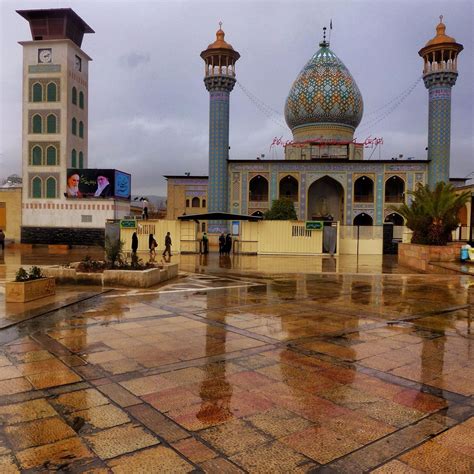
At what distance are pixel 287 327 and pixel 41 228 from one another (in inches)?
1070

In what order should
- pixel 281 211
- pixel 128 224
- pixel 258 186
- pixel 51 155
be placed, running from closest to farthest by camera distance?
pixel 128 224
pixel 51 155
pixel 281 211
pixel 258 186

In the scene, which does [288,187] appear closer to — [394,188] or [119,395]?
[394,188]

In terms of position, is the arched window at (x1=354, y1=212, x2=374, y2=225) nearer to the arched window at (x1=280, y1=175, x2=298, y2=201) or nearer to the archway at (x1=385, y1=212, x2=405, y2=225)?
the archway at (x1=385, y1=212, x2=405, y2=225)

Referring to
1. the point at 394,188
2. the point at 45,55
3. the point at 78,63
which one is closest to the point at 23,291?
the point at 45,55

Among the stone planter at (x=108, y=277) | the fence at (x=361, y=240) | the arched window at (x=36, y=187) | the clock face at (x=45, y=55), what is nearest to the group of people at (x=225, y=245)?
the fence at (x=361, y=240)

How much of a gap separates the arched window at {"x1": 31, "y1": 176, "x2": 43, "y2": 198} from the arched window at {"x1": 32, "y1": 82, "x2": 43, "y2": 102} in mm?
4959

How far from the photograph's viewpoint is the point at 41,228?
98.1 feet

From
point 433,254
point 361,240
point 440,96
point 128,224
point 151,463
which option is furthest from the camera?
point 440,96

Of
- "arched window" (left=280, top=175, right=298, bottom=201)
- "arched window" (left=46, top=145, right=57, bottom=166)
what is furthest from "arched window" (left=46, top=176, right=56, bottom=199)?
"arched window" (left=280, top=175, right=298, bottom=201)

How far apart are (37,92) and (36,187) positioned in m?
6.00

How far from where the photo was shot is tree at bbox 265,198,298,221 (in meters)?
31.6

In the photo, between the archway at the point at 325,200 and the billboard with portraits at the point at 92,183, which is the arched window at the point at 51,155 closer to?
the billboard with portraits at the point at 92,183

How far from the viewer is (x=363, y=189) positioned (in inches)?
1475

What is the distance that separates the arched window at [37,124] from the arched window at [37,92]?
3.40 feet
